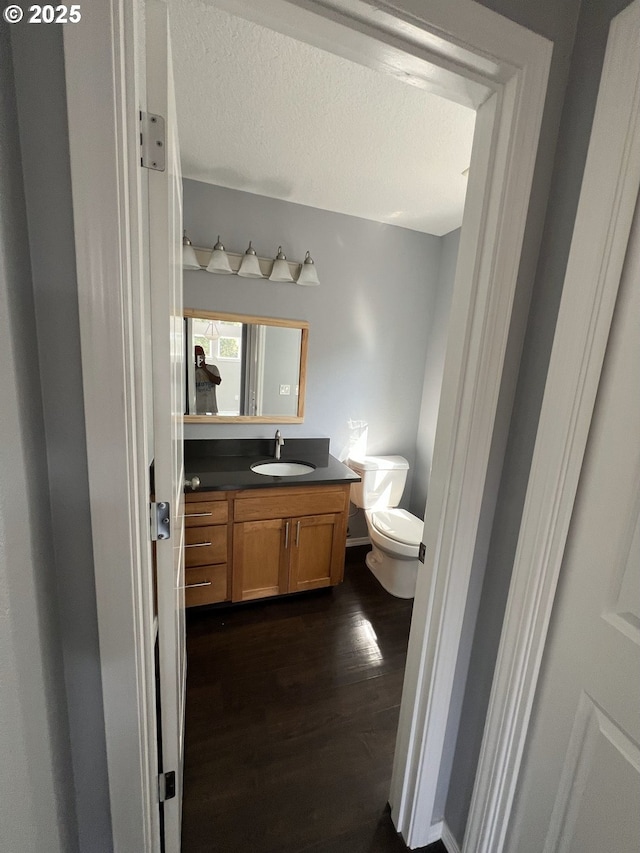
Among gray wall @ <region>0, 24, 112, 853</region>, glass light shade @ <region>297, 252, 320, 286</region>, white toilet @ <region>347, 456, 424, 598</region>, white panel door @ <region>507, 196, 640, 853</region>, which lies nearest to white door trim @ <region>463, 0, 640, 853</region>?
Result: white panel door @ <region>507, 196, 640, 853</region>

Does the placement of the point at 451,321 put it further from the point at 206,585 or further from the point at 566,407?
the point at 206,585

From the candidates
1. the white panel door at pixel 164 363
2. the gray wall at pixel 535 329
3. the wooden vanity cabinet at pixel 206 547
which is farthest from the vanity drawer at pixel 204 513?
the gray wall at pixel 535 329

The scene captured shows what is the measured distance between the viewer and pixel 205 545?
1830 mm

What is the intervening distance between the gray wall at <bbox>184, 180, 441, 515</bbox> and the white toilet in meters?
0.25

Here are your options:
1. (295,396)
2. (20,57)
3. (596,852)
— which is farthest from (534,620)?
(295,396)

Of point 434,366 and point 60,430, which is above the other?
point 434,366

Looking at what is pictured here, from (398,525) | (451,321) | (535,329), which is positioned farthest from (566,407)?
(398,525)

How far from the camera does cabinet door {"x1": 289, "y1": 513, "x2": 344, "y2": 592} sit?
2.02 m

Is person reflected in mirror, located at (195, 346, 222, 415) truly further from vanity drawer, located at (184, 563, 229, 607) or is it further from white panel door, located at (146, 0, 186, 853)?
white panel door, located at (146, 0, 186, 853)

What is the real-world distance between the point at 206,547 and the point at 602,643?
165 centimetres

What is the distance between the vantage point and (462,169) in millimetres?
1679

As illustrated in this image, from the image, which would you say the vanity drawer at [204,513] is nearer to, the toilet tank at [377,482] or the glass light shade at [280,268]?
the toilet tank at [377,482]

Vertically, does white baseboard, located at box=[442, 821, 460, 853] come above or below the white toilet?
below

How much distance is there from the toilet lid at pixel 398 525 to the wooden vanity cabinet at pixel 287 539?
0.92 feet
